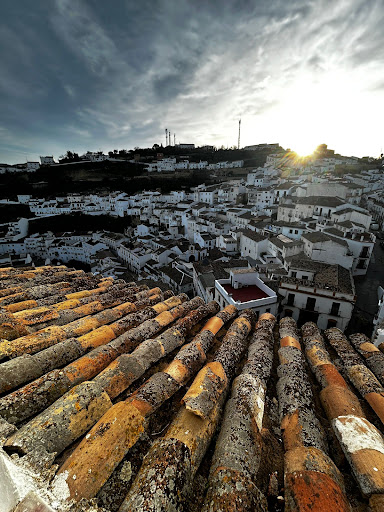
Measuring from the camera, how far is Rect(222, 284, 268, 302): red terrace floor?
523 inches

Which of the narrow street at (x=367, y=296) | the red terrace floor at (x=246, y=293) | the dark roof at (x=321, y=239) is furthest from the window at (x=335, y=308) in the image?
the dark roof at (x=321, y=239)

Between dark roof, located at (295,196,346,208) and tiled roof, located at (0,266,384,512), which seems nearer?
tiled roof, located at (0,266,384,512)

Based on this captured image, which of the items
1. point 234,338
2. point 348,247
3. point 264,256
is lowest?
point 264,256

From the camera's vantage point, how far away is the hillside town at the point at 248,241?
15.5m

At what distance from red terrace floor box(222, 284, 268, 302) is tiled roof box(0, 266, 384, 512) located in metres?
8.79

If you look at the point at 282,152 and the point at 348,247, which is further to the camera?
the point at 282,152

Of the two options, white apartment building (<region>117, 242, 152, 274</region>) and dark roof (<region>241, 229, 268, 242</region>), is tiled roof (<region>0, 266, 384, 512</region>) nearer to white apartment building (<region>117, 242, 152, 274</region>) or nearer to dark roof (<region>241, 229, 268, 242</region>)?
dark roof (<region>241, 229, 268, 242</region>)

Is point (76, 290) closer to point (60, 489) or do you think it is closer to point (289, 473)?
point (60, 489)

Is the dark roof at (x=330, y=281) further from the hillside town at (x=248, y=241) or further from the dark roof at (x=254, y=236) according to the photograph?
the dark roof at (x=254, y=236)

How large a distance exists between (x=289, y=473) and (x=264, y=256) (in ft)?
83.7

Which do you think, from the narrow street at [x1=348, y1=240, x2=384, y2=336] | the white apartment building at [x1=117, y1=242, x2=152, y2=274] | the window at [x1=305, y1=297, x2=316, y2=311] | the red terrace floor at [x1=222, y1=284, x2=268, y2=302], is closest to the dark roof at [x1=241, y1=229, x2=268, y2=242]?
the narrow street at [x1=348, y1=240, x2=384, y2=336]

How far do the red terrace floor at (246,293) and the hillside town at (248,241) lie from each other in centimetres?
6

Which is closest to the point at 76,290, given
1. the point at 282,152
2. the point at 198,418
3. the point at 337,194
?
the point at 198,418

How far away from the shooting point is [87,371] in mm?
3010
